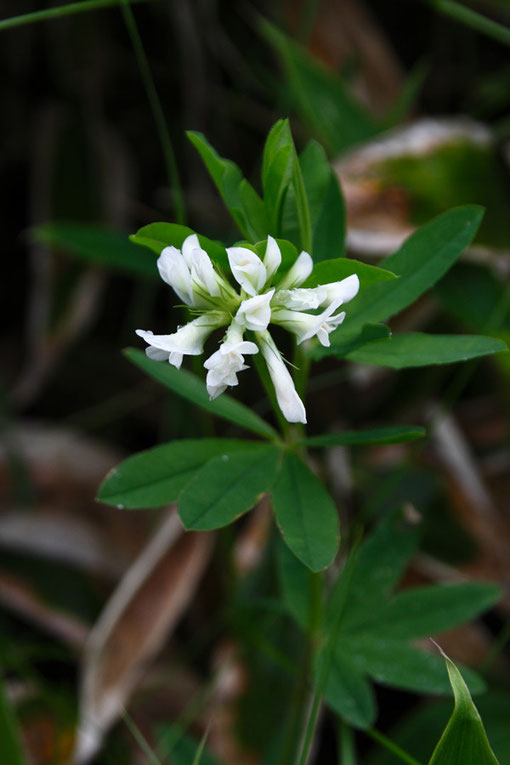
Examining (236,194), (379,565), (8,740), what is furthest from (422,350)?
(8,740)

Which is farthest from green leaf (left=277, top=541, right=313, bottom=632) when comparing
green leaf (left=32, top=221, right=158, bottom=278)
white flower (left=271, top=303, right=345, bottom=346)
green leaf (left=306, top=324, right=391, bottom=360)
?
green leaf (left=32, top=221, right=158, bottom=278)

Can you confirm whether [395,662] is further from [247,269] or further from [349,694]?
[247,269]

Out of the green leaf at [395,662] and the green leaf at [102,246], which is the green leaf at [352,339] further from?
the green leaf at [102,246]

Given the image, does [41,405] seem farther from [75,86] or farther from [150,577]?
[75,86]

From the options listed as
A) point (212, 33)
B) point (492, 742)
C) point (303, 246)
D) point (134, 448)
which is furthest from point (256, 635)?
point (212, 33)

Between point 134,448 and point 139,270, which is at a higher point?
point 139,270

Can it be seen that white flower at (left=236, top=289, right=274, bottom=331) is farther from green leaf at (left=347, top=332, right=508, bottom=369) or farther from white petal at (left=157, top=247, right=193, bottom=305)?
green leaf at (left=347, top=332, right=508, bottom=369)
